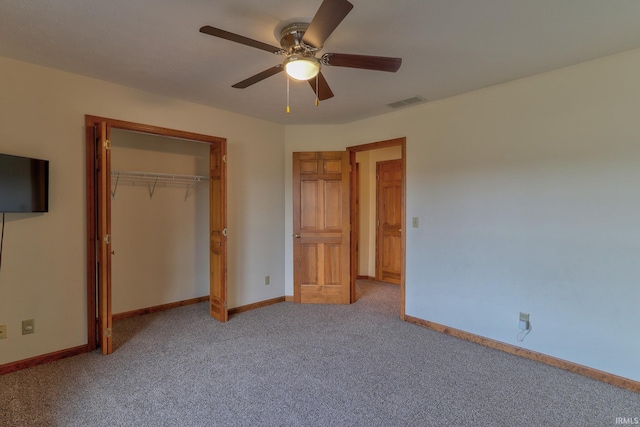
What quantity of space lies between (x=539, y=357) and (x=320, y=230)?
8.87ft

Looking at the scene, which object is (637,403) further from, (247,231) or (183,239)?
(183,239)

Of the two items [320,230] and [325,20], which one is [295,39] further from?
[320,230]

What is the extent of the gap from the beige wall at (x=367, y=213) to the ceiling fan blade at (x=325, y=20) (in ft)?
13.4

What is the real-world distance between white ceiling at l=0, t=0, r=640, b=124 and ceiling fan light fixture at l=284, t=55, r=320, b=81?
0.25m

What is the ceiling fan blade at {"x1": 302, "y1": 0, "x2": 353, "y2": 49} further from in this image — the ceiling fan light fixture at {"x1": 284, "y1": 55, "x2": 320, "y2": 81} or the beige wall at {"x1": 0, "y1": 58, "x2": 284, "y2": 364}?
the beige wall at {"x1": 0, "y1": 58, "x2": 284, "y2": 364}

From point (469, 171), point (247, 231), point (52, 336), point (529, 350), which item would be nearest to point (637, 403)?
point (529, 350)

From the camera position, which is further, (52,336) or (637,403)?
(52,336)

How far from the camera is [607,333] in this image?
8.18 feet

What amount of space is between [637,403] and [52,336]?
4.48m

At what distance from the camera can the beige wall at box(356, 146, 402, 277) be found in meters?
5.84

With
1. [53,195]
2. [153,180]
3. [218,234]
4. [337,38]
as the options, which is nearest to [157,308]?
[218,234]

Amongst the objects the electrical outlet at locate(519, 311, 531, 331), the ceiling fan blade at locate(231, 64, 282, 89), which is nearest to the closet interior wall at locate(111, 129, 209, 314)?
the ceiling fan blade at locate(231, 64, 282, 89)

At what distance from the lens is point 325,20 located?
63.7 inches

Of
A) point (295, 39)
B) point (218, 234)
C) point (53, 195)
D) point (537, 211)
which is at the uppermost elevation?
point (295, 39)
